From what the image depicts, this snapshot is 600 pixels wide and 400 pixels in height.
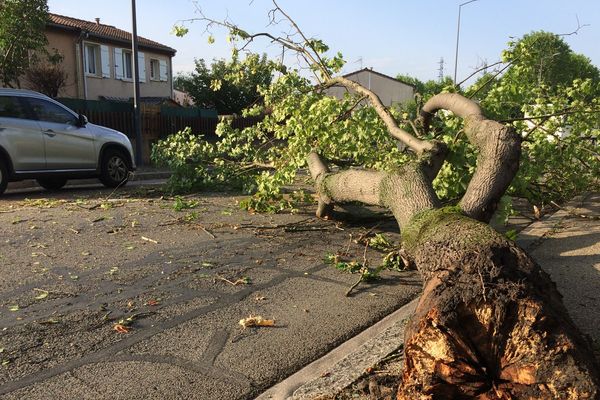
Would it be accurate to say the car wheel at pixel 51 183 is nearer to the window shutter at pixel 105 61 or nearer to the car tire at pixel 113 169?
the car tire at pixel 113 169

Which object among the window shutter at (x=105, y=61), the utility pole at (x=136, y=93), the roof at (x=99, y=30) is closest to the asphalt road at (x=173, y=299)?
the utility pole at (x=136, y=93)

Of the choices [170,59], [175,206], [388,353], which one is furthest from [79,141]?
[170,59]

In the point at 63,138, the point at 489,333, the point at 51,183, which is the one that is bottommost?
the point at 51,183

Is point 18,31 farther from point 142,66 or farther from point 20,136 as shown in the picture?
point 142,66

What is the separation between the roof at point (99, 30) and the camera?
91.4ft

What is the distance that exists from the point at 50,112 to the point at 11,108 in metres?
0.75

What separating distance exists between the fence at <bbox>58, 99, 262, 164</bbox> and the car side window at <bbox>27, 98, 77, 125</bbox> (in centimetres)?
573

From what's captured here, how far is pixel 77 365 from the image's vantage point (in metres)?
3.32

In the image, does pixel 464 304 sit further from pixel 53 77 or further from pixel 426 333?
pixel 53 77

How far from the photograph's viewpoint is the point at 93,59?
30625 mm

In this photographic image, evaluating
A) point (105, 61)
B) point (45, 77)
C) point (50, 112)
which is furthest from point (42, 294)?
point (105, 61)

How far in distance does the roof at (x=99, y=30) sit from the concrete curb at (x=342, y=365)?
976 inches

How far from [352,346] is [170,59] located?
36047mm

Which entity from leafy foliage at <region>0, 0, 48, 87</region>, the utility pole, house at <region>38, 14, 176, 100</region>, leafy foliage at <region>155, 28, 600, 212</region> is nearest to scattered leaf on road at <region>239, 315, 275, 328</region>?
leafy foliage at <region>155, 28, 600, 212</region>
